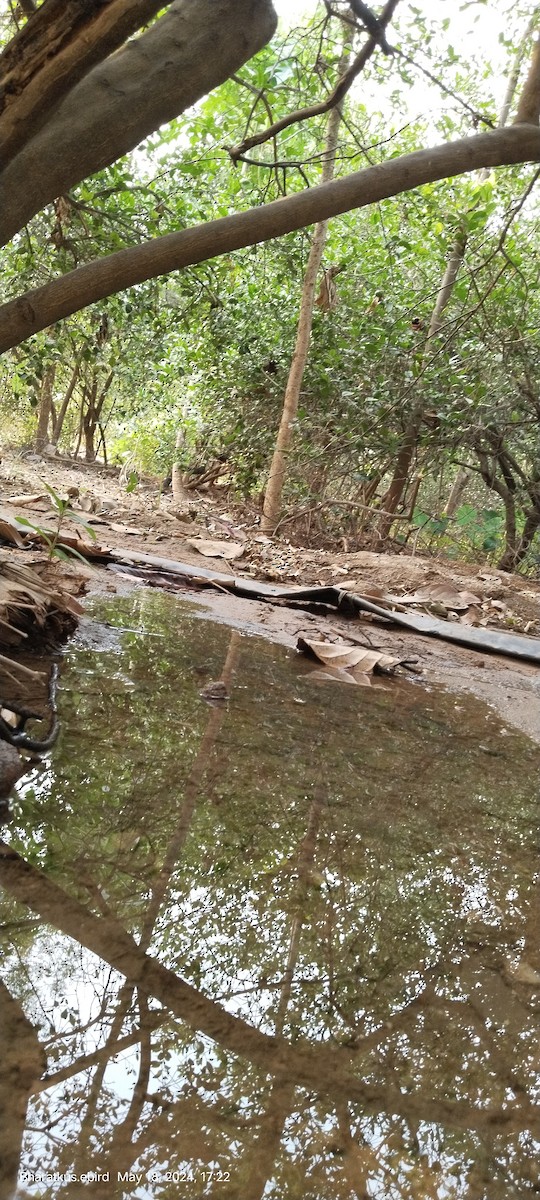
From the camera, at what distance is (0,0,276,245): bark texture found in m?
2.05

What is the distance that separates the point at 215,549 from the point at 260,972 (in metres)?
5.02

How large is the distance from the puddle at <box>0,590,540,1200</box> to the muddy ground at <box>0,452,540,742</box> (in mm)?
1392

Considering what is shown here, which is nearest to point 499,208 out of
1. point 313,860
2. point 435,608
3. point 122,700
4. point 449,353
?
point 449,353

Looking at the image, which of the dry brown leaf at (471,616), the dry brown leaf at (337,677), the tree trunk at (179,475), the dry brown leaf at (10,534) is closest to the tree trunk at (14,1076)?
the dry brown leaf at (337,677)

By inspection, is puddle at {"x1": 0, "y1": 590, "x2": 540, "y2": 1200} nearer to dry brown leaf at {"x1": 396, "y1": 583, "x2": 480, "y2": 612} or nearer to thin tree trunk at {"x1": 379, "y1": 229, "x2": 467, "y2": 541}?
dry brown leaf at {"x1": 396, "y1": 583, "x2": 480, "y2": 612}

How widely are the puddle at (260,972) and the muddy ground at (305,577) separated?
4.57ft

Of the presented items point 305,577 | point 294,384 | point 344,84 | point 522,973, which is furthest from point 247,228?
point 294,384

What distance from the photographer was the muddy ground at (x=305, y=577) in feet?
11.9

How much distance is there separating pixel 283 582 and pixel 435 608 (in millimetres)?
1045

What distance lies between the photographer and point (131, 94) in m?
2.13

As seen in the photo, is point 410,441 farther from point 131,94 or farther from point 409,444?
point 131,94

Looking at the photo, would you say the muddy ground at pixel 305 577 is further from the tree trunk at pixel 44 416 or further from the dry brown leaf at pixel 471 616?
the tree trunk at pixel 44 416

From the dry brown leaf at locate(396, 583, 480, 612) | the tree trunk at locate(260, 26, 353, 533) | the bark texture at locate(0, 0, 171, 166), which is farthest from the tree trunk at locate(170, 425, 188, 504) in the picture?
the bark texture at locate(0, 0, 171, 166)

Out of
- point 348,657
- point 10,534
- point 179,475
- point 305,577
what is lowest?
point 348,657
